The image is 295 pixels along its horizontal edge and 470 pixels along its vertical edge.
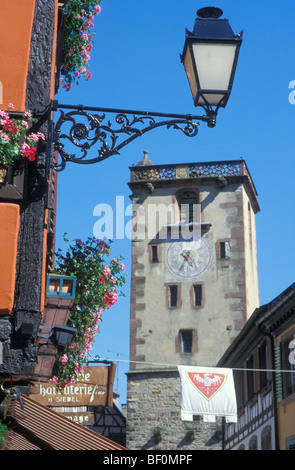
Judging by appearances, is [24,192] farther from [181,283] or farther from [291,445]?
[181,283]

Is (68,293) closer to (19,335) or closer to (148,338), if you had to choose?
(19,335)

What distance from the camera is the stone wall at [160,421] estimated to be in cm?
4247

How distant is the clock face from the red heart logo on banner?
64.5 ft

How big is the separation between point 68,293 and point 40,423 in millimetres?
2092

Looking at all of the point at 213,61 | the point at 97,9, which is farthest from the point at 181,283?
the point at 213,61

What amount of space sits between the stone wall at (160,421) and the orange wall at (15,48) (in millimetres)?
34357

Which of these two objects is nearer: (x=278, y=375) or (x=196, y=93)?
(x=196, y=93)

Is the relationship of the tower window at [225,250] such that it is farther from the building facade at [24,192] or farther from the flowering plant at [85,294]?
the building facade at [24,192]

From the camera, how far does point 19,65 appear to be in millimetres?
9539

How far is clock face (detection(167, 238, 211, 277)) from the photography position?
45.3 meters

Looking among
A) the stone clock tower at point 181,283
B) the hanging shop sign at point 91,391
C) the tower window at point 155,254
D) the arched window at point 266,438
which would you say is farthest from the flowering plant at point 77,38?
the tower window at point 155,254

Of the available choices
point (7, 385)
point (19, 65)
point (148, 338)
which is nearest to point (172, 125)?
point (19, 65)

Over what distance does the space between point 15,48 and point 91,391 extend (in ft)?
48.8

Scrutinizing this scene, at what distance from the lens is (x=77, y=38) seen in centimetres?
1231
